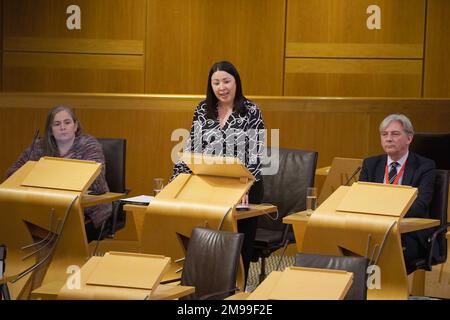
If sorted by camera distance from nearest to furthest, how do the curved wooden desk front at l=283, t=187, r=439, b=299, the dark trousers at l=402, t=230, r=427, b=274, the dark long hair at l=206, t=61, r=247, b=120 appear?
the curved wooden desk front at l=283, t=187, r=439, b=299
the dark trousers at l=402, t=230, r=427, b=274
the dark long hair at l=206, t=61, r=247, b=120

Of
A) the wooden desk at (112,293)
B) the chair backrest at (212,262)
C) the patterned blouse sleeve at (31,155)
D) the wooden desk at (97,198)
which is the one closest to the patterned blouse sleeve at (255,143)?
the wooden desk at (97,198)

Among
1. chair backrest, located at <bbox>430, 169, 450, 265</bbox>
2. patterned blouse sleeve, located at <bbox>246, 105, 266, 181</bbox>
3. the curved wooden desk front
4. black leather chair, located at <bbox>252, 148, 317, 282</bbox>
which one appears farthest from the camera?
black leather chair, located at <bbox>252, 148, 317, 282</bbox>

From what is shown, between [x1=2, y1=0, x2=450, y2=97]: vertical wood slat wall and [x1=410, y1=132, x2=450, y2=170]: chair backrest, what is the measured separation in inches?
102

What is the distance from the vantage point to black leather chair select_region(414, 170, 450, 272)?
225 inches

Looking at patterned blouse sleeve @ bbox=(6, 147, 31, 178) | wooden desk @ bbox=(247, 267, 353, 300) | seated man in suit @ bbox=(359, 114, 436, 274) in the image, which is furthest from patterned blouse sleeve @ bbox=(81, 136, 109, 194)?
wooden desk @ bbox=(247, 267, 353, 300)

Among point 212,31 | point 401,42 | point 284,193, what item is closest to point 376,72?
point 401,42

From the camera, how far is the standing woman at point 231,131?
19.7 ft

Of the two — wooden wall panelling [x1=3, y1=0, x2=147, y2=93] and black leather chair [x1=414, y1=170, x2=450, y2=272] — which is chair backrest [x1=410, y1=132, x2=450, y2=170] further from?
wooden wall panelling [x1=3, y1=0, x2=147, y2=93]

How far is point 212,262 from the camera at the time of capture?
4.70 m

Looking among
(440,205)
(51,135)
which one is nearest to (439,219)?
(440,205)

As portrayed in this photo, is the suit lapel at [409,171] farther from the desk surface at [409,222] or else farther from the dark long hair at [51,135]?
the dark long hair at [51,135]

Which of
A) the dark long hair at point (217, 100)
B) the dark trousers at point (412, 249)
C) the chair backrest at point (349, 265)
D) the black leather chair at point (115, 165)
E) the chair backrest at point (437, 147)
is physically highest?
the dark long hair at point (217, 100)

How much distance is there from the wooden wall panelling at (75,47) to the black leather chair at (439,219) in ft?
14.3
